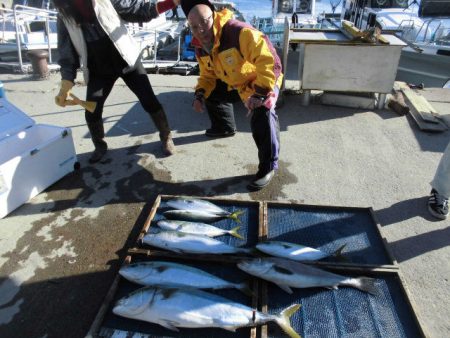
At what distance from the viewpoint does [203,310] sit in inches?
81.1

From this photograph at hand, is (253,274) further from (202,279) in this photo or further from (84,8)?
(84,8)

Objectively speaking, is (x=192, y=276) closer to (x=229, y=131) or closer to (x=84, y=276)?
(x=84, y=276)

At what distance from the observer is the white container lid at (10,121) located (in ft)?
11.5

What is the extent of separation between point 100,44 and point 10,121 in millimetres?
1236

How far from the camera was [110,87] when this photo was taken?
3.86 m

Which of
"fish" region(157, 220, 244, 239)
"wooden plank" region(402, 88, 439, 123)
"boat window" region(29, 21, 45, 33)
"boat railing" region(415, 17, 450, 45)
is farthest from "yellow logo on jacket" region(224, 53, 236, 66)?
"boat window" region(29, 21, 45, 33)

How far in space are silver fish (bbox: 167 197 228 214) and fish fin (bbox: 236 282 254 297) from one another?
82 centimetres

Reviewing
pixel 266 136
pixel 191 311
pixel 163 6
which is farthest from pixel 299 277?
pixel 163 6

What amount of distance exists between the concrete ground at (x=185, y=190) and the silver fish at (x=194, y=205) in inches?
13.7

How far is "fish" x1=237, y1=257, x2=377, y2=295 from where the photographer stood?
7.65 ft

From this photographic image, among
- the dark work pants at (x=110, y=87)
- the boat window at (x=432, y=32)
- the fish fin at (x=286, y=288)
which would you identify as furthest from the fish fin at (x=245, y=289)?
the boat window at (x=432, y=32)

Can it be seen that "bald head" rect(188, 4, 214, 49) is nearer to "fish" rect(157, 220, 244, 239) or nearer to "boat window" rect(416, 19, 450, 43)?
"fish" rect(157, 220, 244, 239)

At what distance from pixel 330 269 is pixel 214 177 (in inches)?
68.6

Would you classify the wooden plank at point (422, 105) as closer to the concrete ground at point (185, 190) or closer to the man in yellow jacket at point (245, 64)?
the concrete ground at point (185, 190)
